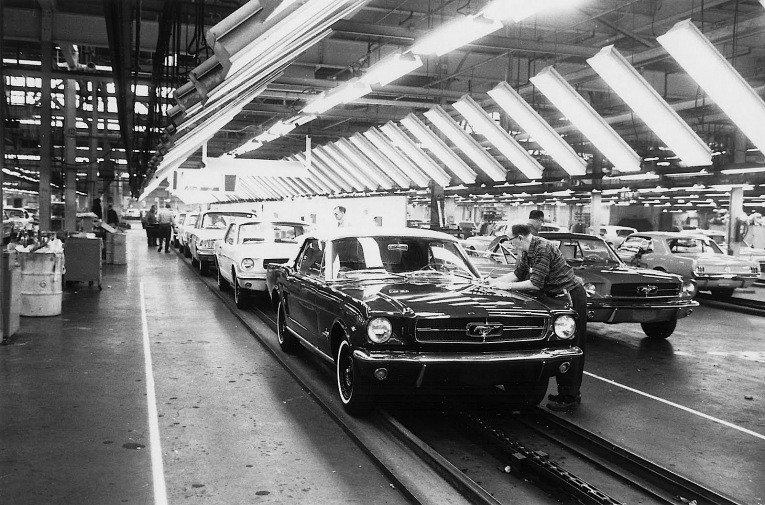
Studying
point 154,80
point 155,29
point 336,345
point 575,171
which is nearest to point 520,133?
point 575,171

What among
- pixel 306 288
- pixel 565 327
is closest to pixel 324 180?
pixel 306 288

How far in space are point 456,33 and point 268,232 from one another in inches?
227

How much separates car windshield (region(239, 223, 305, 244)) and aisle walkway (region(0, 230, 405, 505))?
3497 mm

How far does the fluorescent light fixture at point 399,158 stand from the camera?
2345 cm

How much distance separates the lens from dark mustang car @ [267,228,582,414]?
16.7ft

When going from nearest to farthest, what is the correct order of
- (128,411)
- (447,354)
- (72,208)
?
(447,354)
(128,411)
(72,208)

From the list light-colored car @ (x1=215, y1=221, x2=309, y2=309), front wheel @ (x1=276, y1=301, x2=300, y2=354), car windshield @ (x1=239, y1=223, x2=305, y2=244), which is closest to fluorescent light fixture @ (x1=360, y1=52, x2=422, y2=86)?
light-colored car @ (x1=215, y1=221, x2=309, y2=309)

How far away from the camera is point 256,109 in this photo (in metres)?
19.4

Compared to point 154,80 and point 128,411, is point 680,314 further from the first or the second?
point 154,80

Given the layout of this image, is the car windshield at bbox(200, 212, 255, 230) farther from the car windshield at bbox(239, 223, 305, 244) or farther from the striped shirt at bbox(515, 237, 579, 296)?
the striped shirt at bbox(515, 237, 579, 296)

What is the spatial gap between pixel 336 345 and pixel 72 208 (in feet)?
45.5

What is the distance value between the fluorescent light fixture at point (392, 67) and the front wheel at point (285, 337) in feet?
13.4

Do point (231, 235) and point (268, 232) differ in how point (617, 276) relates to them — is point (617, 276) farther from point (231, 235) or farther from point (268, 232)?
point (231, 235)

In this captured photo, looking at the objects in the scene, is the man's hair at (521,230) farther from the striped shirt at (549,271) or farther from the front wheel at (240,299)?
the front wheel at (240,299)
